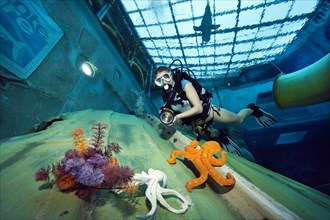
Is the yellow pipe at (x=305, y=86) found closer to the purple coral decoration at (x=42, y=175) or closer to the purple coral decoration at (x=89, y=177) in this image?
the purple coral decoration at (x=89, y=177)

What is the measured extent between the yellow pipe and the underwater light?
6.29 meters

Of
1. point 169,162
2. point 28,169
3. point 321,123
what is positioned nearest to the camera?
point 28,169

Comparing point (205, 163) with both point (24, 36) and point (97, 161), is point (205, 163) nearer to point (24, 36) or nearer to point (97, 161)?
point (97, 161)

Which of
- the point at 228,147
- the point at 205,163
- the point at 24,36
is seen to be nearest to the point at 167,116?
the point at 205,163

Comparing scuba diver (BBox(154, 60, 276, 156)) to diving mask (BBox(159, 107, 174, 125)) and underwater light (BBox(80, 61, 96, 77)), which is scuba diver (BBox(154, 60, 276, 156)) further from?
underwater light (BBox(80, 61, 96, 77))

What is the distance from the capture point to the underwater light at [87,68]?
6.48m

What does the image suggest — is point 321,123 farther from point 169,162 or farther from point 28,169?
point 28,169

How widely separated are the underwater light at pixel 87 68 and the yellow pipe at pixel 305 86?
248 inches

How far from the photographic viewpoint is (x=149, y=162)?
2.46 metres

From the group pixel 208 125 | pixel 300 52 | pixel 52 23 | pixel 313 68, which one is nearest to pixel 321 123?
pixel 300 52

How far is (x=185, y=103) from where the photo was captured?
419 centimetres

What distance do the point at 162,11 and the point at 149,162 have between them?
8000 mm

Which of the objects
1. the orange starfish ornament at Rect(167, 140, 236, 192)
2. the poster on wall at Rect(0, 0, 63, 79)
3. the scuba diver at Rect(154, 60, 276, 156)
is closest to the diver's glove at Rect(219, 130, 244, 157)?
the scuba diver at Rect(154, 60, 276, 156)

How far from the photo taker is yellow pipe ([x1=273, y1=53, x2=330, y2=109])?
12.5 feet
